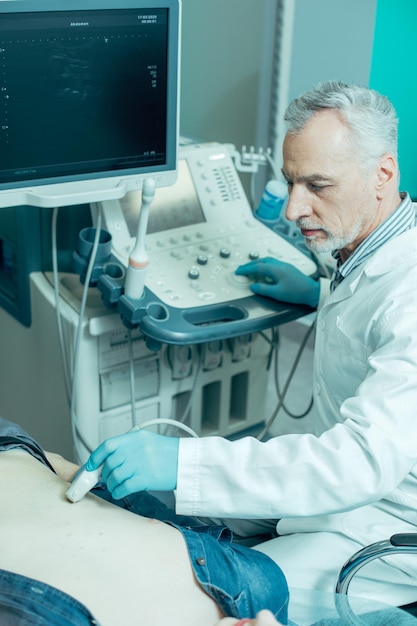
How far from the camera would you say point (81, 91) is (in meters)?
1.81

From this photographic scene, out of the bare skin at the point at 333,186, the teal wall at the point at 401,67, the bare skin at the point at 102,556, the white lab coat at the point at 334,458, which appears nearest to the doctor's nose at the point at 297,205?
the bare skin at the point at 333,186

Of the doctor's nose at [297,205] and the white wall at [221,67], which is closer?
the doctor's nose at [297,205]

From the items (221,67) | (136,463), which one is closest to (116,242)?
(136,463)

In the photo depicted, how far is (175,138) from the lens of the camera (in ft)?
6.48

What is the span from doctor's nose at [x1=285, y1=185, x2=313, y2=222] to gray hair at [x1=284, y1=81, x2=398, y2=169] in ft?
0.39

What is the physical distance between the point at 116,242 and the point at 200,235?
0.25 meters

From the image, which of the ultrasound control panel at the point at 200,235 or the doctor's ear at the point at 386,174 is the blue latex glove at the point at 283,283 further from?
the doctor's ear at the point at 386,174

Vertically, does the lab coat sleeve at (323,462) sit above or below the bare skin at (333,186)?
below

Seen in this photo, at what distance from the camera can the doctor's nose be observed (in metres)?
1.61

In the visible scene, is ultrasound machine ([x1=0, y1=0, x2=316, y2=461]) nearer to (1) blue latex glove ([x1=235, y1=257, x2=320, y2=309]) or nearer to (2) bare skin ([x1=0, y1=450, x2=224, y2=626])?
(1) blue latex glove ([x1=235, y1=257, x2=320, y2=309])

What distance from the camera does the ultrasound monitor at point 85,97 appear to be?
171 centimetres

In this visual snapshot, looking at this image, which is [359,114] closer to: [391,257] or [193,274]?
[391,257]

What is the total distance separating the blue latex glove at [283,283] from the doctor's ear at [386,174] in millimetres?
466

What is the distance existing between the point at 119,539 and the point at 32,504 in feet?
0.50
